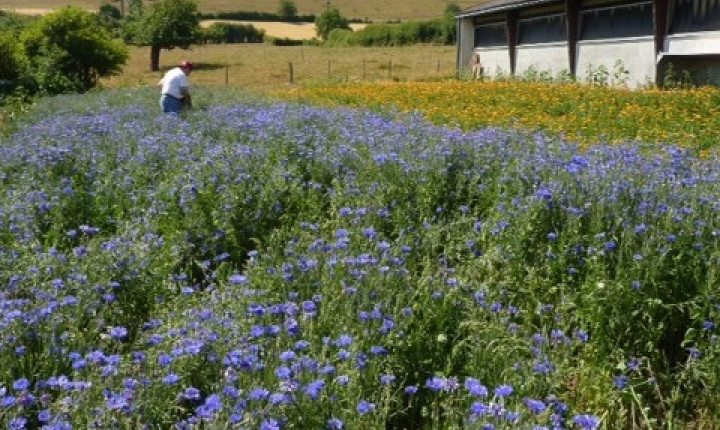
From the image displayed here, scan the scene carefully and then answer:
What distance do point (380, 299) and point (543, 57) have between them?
87.6 feet

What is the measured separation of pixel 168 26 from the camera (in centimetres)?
5428

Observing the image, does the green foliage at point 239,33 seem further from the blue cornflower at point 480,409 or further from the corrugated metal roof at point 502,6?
the blue cornflower at point 480,409

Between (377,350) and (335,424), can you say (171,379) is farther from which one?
(377,350)

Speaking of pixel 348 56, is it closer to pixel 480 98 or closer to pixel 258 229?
pixel 480 98

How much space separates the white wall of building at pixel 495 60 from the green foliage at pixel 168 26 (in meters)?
27.9

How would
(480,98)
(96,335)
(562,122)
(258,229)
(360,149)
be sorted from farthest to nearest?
(480,98)
(562,122)
(360,149)
(258,229)
(96,335)

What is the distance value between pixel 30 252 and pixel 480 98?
44.0ft

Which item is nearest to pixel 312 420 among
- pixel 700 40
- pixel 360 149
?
pixel 360 149

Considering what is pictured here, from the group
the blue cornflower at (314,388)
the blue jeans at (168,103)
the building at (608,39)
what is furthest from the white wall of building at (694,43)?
the blue cornflower at (314,388)

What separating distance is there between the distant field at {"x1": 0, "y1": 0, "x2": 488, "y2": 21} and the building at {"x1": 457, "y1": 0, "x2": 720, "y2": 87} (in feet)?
260

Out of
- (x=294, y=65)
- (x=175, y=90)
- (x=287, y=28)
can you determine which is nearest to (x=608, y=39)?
(x=175, y=90)

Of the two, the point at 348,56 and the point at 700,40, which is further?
the point at 348,56

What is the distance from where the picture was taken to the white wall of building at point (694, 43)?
19.1m

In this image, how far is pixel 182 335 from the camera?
341cm
